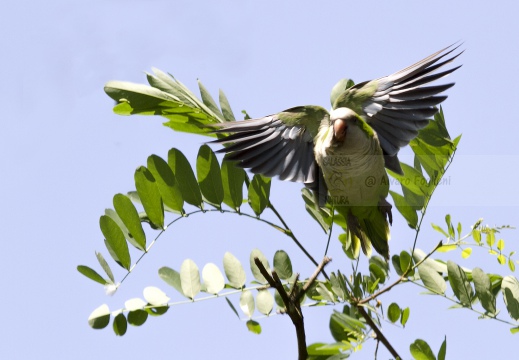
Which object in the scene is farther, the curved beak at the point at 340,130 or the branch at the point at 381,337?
the curved beak at the point at 340,130

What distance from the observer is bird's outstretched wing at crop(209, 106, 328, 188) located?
214 cm

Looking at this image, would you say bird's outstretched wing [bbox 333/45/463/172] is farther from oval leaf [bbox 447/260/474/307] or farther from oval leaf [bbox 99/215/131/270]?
oval leaf [bbox 99/215/131/270]

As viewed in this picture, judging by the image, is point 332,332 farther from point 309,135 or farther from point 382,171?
point 309,135

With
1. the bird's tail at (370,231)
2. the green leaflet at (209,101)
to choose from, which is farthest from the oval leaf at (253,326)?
the green leaflet at (209,101)

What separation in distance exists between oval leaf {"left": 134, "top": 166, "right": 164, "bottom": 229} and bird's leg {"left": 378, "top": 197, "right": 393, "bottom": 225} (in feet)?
2.51

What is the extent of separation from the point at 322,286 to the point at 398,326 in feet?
0.91

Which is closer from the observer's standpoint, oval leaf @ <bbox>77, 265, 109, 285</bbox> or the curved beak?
oval leaf @ <bbox>77, 265, 109, 285</bbox>

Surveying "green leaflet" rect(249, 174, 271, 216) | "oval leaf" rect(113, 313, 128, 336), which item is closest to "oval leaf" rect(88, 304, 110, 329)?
"oval leaf" rect(113, 313, 128, 336)

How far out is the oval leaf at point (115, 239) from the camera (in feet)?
6.34

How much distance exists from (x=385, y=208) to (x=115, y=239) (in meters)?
0.94

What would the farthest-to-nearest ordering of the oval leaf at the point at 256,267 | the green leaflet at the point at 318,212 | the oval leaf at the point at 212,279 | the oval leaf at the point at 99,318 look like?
1. the green leaflet at the point at 318,212
2. the oval leaf at the point at 256,267
3. the oval leaf at the point at 212,279
4. the oval leaf at the point at 99,318

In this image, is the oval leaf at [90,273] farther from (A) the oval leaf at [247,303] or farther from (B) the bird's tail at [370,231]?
(B) the bird's tail at [370,231]

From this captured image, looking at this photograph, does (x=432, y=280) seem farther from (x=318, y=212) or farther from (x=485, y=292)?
(x=318, y=212)

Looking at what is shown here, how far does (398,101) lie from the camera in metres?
2.23
